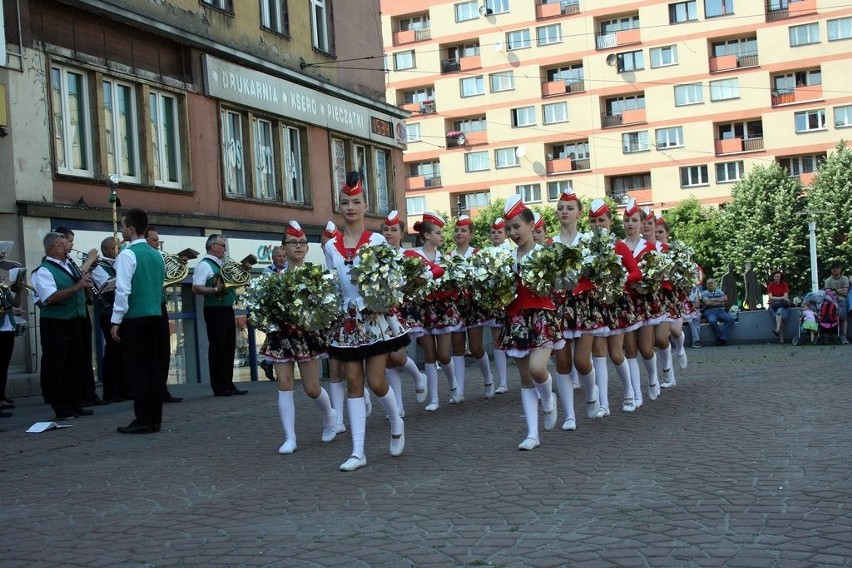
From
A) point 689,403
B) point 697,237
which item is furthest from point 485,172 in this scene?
point 689,403

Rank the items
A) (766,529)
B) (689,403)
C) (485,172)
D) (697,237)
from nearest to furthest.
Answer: (766,529) → (689,403) → (697,237) → (485,172)

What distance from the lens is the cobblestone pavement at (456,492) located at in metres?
5.88

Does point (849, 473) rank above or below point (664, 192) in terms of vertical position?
below

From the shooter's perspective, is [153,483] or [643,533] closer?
[643,533]

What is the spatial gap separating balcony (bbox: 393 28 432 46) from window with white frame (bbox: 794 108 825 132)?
82.5 ft

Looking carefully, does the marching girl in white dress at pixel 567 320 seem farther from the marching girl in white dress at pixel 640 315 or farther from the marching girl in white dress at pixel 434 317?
the marching girl in white dress at pixel 434 317

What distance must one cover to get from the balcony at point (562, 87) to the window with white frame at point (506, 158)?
4.23 metres

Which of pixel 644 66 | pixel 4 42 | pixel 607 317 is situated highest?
pixel 644 66

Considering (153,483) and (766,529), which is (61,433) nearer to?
(153,483)

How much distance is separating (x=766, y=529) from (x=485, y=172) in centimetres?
7130

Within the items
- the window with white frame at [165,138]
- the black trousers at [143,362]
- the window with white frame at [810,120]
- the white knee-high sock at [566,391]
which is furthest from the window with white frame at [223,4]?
the window with white frame at [810,120]

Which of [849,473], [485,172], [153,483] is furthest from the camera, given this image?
[485,172]

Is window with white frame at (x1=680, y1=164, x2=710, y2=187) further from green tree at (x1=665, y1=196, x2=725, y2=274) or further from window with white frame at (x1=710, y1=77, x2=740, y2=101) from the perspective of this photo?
green tree at (x1=665, y1=196, x2=725, y2=274)

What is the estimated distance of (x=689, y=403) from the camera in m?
12.6
